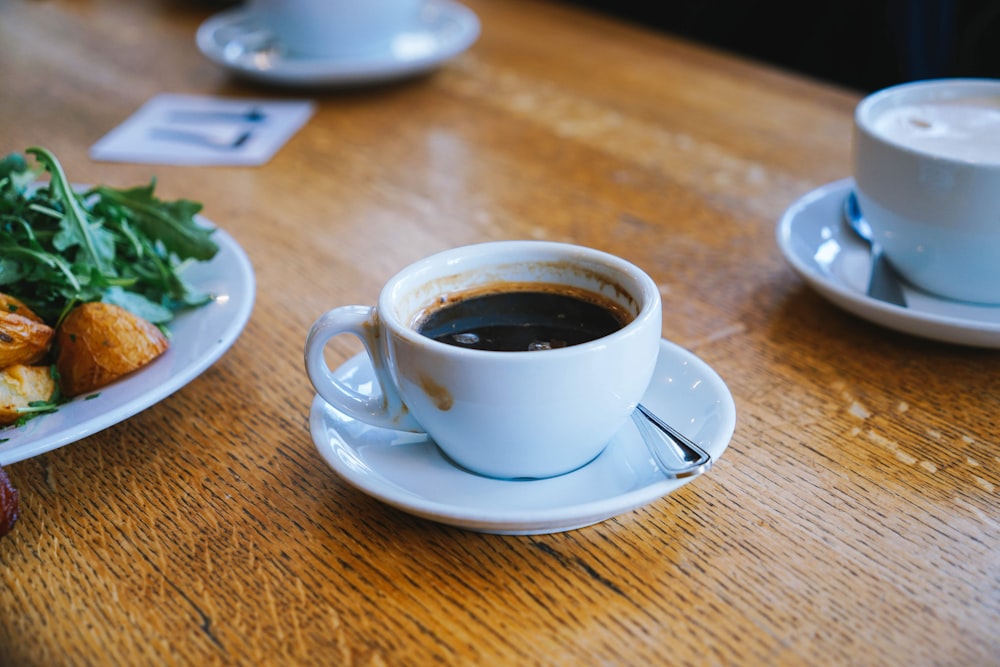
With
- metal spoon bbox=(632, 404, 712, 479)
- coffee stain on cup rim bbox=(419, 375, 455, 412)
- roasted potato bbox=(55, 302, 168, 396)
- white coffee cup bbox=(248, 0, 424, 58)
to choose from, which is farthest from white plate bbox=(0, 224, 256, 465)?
white coffee cup bbox=(248, 0, 424, 58)

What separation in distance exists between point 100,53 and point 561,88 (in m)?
1.08

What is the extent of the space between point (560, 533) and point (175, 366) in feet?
1.34

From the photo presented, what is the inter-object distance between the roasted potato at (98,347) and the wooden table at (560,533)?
2.2 inches

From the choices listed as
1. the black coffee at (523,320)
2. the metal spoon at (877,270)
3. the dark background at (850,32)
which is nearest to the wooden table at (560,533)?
the metal spoon at (877,270)

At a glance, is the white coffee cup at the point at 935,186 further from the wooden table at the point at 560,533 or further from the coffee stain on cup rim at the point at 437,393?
the coffee stain on cup rim at the point at 437,393

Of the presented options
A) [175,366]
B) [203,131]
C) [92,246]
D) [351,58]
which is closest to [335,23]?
[351,58]

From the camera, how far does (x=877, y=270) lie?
1007mm

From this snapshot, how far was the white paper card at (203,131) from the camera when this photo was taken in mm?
1483

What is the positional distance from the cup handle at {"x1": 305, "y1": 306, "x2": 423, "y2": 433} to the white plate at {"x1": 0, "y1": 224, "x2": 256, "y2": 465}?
159 millimetres

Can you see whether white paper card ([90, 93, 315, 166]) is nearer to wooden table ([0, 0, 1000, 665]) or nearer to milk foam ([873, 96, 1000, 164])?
wooden table ([0, 0, 1000, 665])

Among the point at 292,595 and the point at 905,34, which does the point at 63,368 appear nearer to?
the point at 292,595

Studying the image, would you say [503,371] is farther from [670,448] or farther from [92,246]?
[92,246]

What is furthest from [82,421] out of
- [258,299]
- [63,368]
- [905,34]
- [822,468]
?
[905,34]

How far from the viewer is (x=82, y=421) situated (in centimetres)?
75
